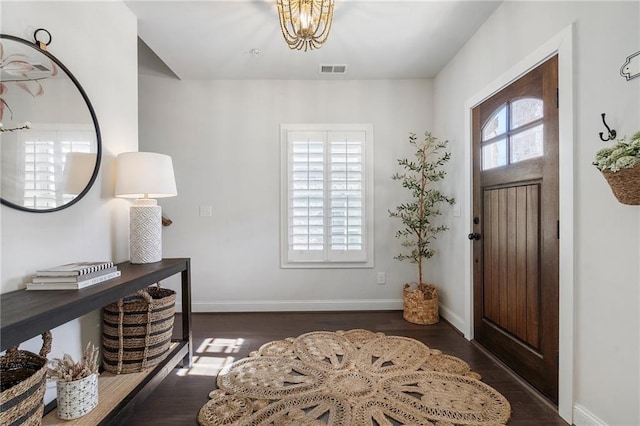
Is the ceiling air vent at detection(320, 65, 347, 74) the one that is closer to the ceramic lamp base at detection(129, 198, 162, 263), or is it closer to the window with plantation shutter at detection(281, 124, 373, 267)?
the window with plantation shutter at detection(281, 124, 373, 267)

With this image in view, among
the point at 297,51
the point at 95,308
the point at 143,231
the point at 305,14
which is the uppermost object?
the point at 297,51

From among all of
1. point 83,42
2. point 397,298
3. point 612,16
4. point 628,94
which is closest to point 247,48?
point 83,42

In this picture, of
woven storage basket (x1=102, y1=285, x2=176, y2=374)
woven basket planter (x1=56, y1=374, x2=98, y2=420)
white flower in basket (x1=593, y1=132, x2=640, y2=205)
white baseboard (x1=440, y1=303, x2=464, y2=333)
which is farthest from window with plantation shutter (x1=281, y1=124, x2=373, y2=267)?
white flower in basket (x1=593, y1=132, x2=640, y2=205)

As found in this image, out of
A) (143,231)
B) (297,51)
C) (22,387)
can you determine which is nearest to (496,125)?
(297,51)

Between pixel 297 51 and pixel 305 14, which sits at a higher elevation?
pixel 297 51

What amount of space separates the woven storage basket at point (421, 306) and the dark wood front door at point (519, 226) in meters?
0.46

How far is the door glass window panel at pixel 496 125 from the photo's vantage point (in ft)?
6.93

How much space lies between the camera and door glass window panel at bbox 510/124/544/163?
5.83 feet

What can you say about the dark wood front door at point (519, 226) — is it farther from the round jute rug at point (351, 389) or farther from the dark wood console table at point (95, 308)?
the dark wood console table at point (95, 308)

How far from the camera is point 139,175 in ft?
5.94

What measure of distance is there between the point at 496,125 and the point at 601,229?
1115mm

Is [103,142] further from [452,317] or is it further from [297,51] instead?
[452,317]

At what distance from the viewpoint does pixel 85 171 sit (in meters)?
1.67

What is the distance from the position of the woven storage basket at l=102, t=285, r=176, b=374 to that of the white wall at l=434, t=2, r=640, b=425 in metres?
2.33
